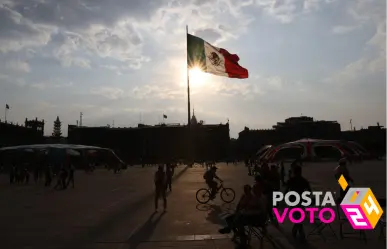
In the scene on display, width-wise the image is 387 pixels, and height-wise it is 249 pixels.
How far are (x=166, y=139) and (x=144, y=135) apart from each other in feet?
24.7

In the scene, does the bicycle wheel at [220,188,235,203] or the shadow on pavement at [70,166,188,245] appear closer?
the shadow on pavement at [70,166,188,245]

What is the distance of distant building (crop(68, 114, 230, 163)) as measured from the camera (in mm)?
121875

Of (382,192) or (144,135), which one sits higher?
(144,135)

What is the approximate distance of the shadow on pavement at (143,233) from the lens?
9.34 metres

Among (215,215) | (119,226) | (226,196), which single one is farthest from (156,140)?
(119,226)

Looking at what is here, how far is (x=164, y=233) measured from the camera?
10414mm

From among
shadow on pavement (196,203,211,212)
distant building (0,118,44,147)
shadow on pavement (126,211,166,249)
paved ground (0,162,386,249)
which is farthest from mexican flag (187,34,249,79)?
distant building (0,118,44,147)

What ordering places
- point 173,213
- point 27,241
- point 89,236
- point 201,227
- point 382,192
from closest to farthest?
1. point 27,241
2. point 89,236
3. point 201,227
4. point 173,213
5. point 382,192

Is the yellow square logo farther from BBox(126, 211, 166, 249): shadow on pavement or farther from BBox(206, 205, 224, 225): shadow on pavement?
BBox(126, 211, 166, 249): shadow on pavement

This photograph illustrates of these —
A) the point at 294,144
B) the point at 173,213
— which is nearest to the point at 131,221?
the point at 173,213

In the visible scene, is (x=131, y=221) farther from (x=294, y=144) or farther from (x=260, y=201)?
(x=294, y=144)

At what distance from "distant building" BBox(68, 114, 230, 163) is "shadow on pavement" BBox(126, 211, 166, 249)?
107333 millimetres

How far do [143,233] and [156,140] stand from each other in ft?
373

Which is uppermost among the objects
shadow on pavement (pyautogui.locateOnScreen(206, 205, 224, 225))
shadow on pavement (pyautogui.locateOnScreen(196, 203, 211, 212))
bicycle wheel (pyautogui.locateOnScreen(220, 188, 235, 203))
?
bicycle wheel (pyautogui.locateOnScreen(220, 188, 235, 203))
